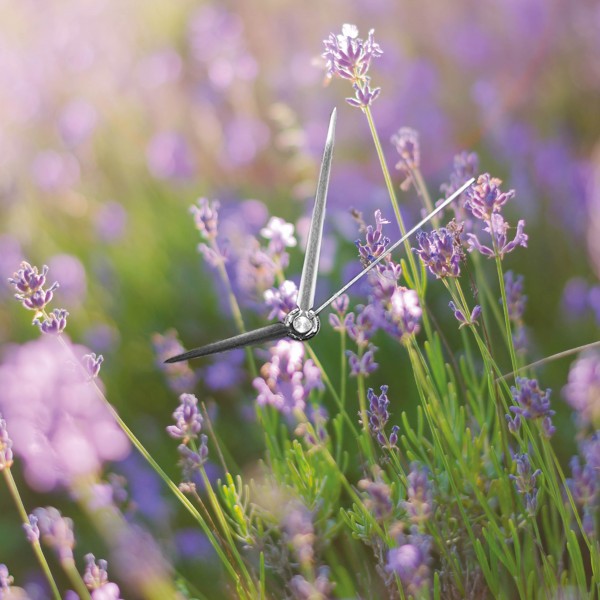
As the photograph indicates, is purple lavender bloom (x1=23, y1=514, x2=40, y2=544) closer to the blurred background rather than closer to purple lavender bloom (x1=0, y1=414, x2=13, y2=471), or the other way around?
purple lavender bloom (x1=0, y1=414, x2=13, y2=471)

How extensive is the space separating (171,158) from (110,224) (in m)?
0.24

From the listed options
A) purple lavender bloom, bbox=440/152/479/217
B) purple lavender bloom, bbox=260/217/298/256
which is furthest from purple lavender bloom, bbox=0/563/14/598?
purple lavender bloom, bbox=440/152/479/217

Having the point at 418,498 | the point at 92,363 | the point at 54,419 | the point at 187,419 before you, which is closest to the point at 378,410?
the point at 418,498

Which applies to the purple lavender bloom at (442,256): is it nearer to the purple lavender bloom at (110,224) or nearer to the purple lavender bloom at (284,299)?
the purple lavender bloom at (284,299)

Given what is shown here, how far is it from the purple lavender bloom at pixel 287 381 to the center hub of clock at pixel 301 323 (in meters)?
0.05

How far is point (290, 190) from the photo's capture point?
206cm

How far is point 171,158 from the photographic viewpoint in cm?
219

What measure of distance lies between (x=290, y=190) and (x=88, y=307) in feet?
1.91

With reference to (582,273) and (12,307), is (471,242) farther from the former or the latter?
(12,307)

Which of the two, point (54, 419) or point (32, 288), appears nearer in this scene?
point (32, 288)

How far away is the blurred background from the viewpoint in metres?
1.64

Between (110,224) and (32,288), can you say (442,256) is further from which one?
(110,224)

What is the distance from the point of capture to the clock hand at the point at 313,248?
115 centimetres

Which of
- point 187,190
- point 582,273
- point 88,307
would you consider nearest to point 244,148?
point 187,190
